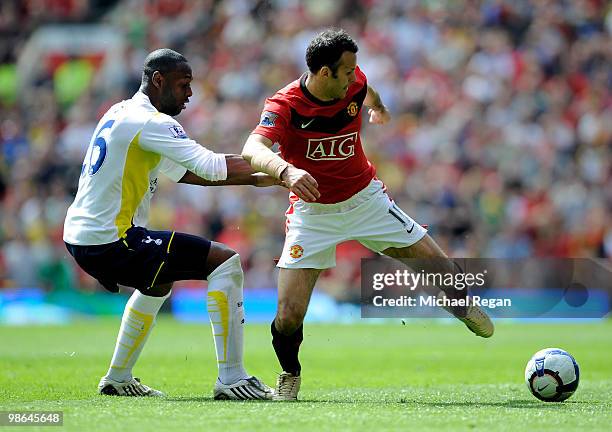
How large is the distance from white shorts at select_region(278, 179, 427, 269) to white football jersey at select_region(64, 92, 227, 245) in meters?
1.08

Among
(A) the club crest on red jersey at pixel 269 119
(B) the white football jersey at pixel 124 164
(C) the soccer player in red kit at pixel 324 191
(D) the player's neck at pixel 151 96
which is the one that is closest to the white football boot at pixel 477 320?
(C) the soccer player in red kit at pixel 324 191

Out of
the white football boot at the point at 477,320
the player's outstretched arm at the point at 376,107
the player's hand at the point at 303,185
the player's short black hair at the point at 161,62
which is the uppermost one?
the player's short black hair at the point at 161,62

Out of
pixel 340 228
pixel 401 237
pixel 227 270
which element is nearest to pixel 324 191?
pixel 340 228

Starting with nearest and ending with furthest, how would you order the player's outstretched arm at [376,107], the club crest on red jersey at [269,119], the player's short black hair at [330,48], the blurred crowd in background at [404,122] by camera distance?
1. the player's short black hair at [330,48]
2. the club crest on red jersey at [269,119]
3. the player's outstretched arm at [376,107]
4. the blurred crowd in background at [404,122]

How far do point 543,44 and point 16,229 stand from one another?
11422 millimetres

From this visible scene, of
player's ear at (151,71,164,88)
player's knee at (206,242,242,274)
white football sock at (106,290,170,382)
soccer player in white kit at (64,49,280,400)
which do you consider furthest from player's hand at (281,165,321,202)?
white football sock at (106,290,170,382)

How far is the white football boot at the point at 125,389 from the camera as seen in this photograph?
28.6ft

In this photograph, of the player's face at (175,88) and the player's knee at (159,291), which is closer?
the player's face at (175,88)

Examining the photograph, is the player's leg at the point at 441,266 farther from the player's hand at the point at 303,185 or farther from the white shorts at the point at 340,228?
the player's hand at the point at 303,185

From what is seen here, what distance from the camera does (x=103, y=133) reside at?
8148mm

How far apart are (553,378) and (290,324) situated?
2.06 metres

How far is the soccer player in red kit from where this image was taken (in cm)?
835

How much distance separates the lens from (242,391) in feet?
27.2

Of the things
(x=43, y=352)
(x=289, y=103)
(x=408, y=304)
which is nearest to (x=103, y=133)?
(x=289, y=103)
